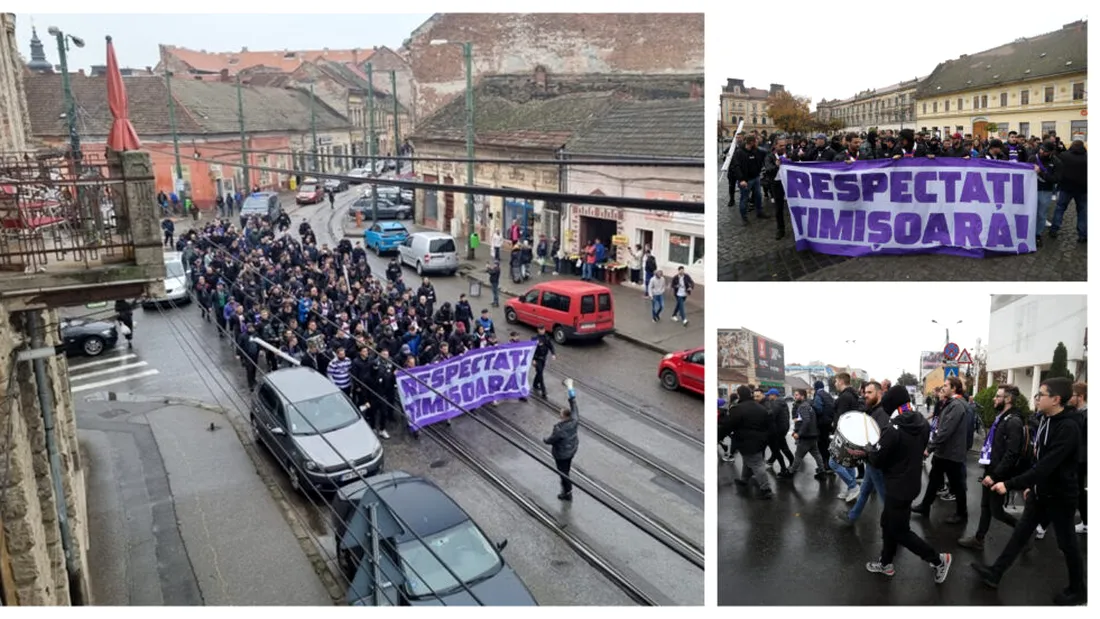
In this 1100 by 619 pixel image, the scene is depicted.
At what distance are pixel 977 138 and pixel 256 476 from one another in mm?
8315

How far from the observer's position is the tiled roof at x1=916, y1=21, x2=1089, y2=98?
192 inches

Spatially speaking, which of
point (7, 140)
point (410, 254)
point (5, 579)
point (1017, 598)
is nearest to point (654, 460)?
point (1017, 598)

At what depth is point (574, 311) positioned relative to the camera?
1488 centimetres

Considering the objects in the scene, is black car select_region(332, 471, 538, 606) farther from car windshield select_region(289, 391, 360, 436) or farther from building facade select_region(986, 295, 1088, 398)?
building facade select_region(986, 295, 1088, 398)

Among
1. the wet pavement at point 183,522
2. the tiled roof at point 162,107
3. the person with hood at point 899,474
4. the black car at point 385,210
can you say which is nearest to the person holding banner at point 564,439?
the wet pavement at point 183,522

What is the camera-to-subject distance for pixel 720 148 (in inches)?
213

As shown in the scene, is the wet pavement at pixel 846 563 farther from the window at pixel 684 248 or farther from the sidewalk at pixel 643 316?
the window at pixel 684 248

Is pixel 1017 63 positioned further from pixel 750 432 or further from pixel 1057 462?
pixel 750 432

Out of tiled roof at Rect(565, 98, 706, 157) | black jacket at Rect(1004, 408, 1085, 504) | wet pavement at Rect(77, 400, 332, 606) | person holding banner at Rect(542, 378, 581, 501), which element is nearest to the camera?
black jacket at Rect(1004, 408, 1085, 504)

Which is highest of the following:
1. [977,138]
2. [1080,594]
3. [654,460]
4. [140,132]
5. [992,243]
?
[140,132]

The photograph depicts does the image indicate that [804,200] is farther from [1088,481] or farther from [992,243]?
[1088,481]

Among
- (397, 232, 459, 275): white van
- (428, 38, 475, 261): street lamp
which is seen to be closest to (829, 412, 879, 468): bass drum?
(428, 38, 475, 261): street lamp

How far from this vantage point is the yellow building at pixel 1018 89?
4906mm

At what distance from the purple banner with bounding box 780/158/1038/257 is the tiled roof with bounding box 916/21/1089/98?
21.1 inches
